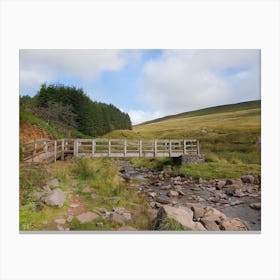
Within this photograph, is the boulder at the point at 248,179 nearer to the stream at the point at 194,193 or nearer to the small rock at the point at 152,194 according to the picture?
the stream at the point at 194,193

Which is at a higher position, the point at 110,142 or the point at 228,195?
the point at 110,142

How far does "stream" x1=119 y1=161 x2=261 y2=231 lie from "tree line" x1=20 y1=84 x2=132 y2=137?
1.79 meters

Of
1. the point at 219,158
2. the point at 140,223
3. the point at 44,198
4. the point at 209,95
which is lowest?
the point at 140,223

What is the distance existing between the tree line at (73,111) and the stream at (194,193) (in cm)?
179

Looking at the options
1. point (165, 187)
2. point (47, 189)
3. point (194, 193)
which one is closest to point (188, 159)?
point (165, 187)

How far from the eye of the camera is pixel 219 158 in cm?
770

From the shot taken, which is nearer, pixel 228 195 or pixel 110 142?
pixel 228 195

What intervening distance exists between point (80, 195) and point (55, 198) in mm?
549

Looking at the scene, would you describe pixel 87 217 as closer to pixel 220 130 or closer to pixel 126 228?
pixel 126 228
